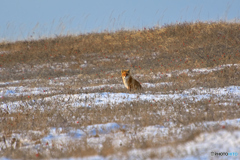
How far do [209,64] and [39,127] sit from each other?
14276mm

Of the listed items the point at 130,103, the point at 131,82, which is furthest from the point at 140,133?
the point at 131,82

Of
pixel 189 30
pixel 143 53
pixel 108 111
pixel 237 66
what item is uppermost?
pixel 189 30

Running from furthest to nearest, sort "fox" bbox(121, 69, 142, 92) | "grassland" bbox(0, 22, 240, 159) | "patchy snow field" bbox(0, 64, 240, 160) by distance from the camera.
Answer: "fox" bbox(121, 69, 142, 92), "grassland" bbox(0, 22, 240, 159), "patchy snow field" bbox(0, 64, 240, 160)

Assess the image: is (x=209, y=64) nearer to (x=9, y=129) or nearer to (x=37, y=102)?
(x=37, y=102)

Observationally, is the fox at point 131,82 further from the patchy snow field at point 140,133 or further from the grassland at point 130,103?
the patchy snow field at point 140,133

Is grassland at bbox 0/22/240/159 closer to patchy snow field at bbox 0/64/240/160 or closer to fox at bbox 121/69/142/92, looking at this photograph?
patchy snow field at bbox 0/64/240/160

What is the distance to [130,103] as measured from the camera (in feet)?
28.8

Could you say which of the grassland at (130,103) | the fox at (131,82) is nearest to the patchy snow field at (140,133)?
the grassland at (130,103)

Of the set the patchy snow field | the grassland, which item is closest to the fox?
the grassland

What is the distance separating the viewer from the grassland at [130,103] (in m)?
4.94

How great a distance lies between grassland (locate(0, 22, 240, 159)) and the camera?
16.2 ft

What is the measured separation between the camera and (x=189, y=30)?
27.1 metres

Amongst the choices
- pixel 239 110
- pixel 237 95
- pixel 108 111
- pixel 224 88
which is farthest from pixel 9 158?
pixel 224 88

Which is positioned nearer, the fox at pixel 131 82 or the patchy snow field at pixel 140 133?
the patchy snow field at pixel 140 133
